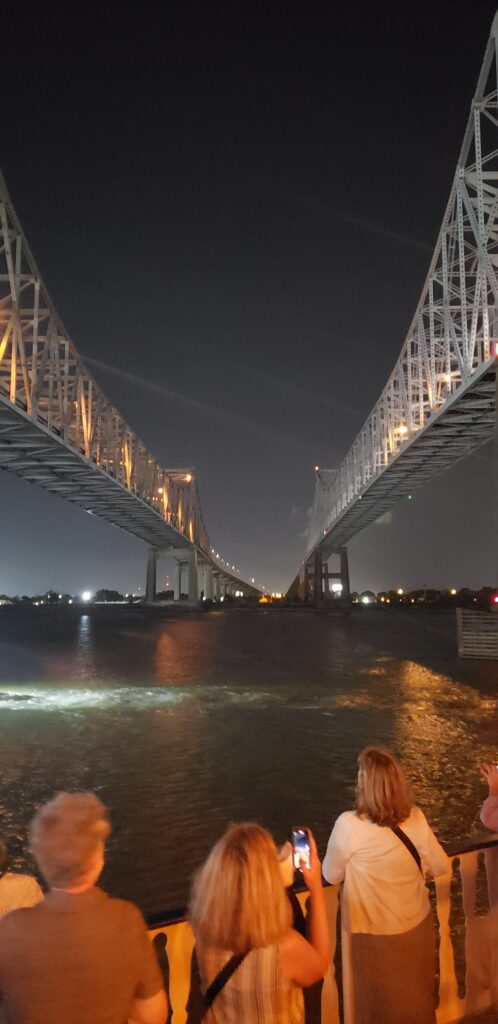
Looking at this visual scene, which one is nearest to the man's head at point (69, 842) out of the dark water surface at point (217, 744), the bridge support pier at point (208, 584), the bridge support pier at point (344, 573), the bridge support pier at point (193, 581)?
the dark water surface at point (217, 744)

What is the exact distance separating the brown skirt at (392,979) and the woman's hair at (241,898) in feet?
3.68

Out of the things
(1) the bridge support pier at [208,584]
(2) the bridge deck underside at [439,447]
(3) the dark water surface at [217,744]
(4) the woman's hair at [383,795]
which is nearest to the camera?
(4) the woman's hair at [383,795]

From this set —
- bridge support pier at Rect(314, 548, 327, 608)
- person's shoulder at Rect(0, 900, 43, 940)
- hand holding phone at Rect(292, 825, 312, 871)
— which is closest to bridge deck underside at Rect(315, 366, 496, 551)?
hand holding phone at Rect(292, 825, 312, 871)

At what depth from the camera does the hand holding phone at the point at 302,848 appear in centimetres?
Result: 261

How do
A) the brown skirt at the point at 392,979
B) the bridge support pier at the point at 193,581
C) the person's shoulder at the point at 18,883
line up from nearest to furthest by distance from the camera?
the person's shoulder at the point at 18,883 < the brown skirt at the point at 392,979 < the bridge support pier at the point at 193,581

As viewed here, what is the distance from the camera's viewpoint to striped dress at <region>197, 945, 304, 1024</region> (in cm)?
231

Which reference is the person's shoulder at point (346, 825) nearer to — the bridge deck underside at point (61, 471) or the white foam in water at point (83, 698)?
the white foam in water at point (83, 698)

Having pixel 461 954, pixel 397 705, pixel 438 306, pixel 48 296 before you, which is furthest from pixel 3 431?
pixel 461 954

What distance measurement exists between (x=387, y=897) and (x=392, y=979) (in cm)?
36

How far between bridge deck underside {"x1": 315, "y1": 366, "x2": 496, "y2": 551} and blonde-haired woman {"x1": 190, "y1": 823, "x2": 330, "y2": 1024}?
96.5 feet

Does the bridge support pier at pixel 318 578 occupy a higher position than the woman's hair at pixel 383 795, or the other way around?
the bridge support pier at pixel 318 578

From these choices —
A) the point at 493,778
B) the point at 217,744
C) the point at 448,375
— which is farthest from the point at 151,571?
the point at 493,778

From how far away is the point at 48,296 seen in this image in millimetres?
44625

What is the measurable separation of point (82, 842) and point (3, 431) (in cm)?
3630
